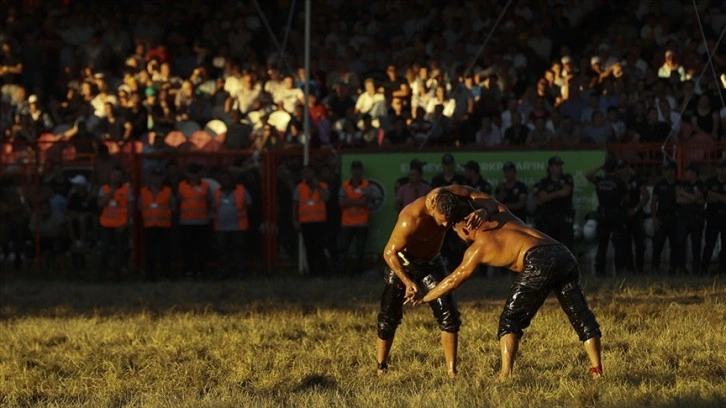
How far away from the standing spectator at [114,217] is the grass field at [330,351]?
1.94m

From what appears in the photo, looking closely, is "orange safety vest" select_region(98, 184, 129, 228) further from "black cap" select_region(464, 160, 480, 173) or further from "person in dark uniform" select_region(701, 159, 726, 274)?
"person in dark uniform" select_region(701, 159, 726, 274)

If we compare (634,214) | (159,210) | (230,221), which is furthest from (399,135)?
(634,214)

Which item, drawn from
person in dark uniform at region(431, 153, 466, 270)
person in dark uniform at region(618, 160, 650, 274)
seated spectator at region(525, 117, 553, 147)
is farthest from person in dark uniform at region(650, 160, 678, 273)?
person in dark uniform at region(431, 153, 466, 270)

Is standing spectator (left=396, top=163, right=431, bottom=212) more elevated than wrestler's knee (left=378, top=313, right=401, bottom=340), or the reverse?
standing spectator (left=396, top=163, right=431, bottom=212)

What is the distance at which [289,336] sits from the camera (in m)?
13.1

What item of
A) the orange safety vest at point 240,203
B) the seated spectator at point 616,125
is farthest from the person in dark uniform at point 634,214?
the orange safety vest at point 240,203

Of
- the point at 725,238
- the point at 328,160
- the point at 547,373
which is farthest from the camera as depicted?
the point at 328,160

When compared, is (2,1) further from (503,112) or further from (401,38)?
(503,112)

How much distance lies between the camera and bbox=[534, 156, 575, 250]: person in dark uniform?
17750 millimetres

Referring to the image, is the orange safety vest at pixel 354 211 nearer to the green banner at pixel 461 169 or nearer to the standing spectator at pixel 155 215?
the green banner at pixel 461 169

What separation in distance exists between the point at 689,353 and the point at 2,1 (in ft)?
60.4

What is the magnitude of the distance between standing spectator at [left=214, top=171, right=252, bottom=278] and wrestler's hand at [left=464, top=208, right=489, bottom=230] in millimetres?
9235

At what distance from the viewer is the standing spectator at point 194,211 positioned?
1888 centimetres

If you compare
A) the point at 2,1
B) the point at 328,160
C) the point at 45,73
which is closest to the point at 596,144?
the point at 328,160
